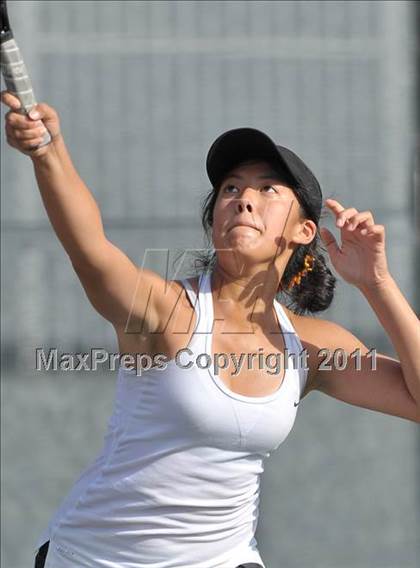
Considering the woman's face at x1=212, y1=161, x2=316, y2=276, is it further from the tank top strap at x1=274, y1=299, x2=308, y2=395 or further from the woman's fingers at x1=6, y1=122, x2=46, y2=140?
the woman's fingers at x1=6, y1=122, x2=46, y2=140

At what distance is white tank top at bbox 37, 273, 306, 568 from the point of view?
1.84 metres

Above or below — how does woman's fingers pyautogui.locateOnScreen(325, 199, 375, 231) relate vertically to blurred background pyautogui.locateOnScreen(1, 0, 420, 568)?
above

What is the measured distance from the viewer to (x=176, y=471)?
186cm

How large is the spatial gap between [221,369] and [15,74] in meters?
0.59

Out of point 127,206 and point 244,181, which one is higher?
point 244,181

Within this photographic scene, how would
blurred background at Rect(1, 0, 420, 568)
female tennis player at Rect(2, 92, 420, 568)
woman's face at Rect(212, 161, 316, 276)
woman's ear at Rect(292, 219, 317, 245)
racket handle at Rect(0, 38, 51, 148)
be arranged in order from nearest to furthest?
racket handle at Rect(0, 38, 51, 148) < female tennis player at Rect(2, 92, 420, 568) < woman's face at Rect(212, 161, 316, 276) < woman's ear at Rect(292, 219, 317, 245) < blurred background at Rect(1, 0, 420, 568)

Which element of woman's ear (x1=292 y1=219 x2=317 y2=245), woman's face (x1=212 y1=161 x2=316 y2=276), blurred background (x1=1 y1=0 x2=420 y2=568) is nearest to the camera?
woman's face (x1=212 y1=161 x2=316 y2=276)

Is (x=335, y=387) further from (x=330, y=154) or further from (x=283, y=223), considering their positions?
(x=330, y=154)

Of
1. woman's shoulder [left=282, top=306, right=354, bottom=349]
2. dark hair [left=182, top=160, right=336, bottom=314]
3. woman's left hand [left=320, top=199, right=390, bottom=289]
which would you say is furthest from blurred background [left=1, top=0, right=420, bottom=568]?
woman's left hand [left=320, top=199, right=390, bottom=289]

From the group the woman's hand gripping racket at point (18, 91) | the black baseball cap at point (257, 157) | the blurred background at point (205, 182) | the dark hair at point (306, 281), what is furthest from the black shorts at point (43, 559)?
the blurred background at point (205, 182)

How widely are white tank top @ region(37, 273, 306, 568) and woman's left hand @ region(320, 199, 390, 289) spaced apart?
0.17 m

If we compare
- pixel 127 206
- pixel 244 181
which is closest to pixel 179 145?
pixel 127 206

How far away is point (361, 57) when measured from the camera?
122 inches

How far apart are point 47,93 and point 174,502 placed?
4.58 ft
